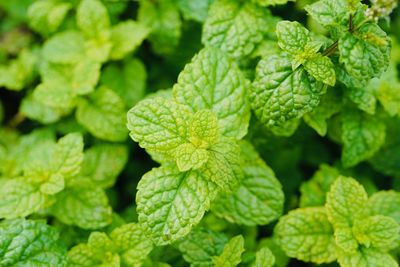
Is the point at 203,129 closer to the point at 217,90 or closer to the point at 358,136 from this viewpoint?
the point at 217,90

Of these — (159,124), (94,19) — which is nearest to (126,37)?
(94,19)

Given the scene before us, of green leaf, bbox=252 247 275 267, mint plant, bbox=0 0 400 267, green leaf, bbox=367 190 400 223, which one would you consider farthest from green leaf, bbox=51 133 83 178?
green leaf, bbox=367 190 400 223

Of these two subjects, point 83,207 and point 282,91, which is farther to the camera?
point 83,207

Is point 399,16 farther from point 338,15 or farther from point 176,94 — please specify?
point 176,94

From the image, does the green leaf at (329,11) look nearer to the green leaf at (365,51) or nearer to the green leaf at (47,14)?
the green leaf at (365,51)

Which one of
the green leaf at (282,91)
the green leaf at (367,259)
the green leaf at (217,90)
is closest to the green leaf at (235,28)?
the green leaf at (217,90)

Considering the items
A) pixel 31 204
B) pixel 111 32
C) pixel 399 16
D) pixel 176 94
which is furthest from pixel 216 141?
pixel 399 16
